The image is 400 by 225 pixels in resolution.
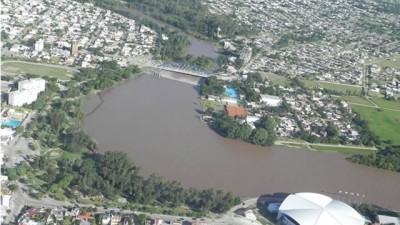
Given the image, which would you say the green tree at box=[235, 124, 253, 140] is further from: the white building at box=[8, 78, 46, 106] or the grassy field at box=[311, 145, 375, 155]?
the white building at box=[8, 78, 46, 106]

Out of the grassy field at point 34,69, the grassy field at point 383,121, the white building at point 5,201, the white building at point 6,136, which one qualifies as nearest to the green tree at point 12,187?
the white building at point 5,201

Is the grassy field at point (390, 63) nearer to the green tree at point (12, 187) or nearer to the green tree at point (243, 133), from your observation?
the green tree at point (243, 133)

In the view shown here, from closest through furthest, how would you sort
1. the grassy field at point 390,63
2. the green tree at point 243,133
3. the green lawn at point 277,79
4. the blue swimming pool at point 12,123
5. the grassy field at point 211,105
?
the blue swimming pool at point 12,123
the green tree at point 243,133
the grassy field at point 211,105
the green lawn at point 277,79
the grassy field at point 390,63

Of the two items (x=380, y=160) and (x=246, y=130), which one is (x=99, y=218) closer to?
(x=246, y=130)

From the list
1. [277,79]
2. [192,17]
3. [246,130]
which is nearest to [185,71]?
[277,79]

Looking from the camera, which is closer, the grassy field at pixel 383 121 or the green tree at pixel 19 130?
the green tree at pixel 19 130

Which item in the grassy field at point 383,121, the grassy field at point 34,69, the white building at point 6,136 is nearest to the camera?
the white building at point 6,136

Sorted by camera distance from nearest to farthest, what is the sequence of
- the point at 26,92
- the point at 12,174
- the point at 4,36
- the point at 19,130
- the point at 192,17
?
the point at 12,174 < the point at 19,130 < the point at 26,92 < the point at 4,36 < the point at 192,17
